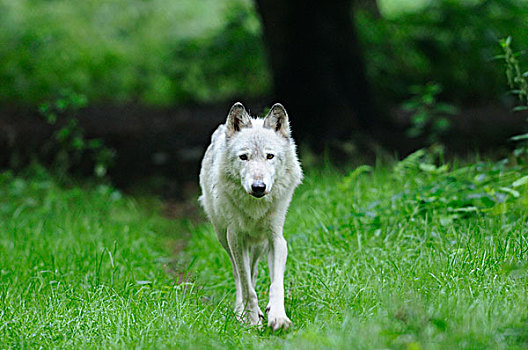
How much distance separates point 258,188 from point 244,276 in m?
0.84

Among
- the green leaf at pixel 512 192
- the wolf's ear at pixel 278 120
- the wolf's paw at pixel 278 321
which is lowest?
the wolf's paw at pixel 278 321

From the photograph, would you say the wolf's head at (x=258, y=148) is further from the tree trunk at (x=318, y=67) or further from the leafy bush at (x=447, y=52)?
the leafy bush at (x=447, y=52)

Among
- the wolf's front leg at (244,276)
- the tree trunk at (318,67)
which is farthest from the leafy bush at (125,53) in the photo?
the wolf's front leg at (244,276)

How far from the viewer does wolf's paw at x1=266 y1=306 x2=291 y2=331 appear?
3.76 metres

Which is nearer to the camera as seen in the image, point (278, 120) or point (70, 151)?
point (278, 120)

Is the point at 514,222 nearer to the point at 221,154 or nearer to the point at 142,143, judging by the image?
the point at 221,154

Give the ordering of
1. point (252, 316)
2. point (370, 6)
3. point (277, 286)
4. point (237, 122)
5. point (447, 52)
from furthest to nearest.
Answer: point (370, 6) < point (447, 52) < point (237, 122) < point (252, 316) < point (277, 286)

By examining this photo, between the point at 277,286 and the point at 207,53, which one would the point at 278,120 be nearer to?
the point at 277,286

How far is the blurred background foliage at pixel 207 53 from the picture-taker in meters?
12.8

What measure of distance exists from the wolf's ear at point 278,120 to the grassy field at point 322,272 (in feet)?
3.55

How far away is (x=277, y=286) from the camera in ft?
13.1

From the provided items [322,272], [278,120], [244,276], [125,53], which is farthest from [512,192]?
[125,53]

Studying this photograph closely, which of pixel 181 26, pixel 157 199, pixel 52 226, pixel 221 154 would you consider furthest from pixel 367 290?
pixel 181 26

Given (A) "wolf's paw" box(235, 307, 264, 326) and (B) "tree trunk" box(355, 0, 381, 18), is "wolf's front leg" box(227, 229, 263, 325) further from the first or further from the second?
(B) "tree trunk" box(355, 0, 381, 18)
